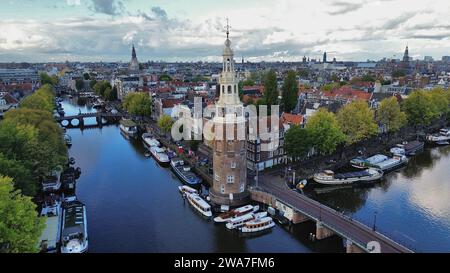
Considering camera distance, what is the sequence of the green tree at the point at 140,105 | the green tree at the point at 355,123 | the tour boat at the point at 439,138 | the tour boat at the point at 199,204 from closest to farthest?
the tour boat at the point at 199,204
the green tree at the point at 355,123
the tour boat at the point at 439,138
the green tree at the point at 140,105

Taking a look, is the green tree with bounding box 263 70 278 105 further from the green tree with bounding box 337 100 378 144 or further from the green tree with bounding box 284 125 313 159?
the green tree with bounding box 284 125 313 159

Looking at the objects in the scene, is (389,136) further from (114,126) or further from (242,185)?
(114,126)

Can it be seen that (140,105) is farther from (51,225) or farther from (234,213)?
(234,213)

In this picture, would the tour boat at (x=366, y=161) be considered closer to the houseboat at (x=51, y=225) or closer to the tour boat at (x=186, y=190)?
the tour boat at (x=186, y=190)

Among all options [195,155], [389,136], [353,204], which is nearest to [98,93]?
[195,155]

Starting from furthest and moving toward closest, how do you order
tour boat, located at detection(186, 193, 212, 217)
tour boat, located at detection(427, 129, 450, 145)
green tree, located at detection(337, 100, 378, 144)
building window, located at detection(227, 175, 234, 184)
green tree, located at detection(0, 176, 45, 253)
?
tour boat, located at detection(427, 129, 450, 145)
green tree, located at detection(337, 100, 378, 144)
building window, located at detection(227, 175, 234, 184)
tour boat, located at detection(186, 193, 212, 217)
green tree, located at detection(0, 176, 45, 253)

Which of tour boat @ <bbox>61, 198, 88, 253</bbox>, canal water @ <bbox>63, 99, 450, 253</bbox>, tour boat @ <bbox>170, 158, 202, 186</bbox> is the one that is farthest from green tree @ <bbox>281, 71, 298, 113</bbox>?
tour boat @ <bbox>61, 198, 88, 253</bbox>

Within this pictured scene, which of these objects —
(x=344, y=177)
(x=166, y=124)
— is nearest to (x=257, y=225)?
(x=344, y=177)

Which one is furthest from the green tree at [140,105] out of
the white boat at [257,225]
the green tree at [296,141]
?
the white boat at [257,225]
